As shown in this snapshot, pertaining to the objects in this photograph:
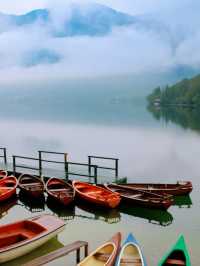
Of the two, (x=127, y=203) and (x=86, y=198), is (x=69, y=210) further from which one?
(x=127, y=203)

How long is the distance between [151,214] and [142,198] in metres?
1.12

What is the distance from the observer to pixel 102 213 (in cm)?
1805

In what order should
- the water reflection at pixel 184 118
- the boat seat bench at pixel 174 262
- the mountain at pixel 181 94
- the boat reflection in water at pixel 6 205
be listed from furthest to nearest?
the mountain at pixel 181 94 → the water reflection at pixel 184 118 → the boat reflection in water at pixel 6 205 → the boat seat bench at pixel 174 262

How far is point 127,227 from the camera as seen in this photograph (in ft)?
54.3

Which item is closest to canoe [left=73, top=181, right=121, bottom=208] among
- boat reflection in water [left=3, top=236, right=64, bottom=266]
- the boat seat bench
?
boat reflection in water [left=3, top=236, right=64, bottom=266]

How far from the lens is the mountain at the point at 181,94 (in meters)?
125

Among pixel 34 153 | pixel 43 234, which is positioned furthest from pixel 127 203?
pixel 34 153

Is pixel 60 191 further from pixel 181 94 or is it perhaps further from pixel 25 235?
pixel 181 94

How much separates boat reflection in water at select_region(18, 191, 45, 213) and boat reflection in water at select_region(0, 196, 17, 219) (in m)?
0.38

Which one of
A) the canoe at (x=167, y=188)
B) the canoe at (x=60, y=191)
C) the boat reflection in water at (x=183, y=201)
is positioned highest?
the canoe at (x=60, y=191)

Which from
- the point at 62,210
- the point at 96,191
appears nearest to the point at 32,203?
the point at 62,210

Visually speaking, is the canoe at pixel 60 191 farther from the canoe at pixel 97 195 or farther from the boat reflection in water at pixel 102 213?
the boat reflection in water at pixel 102 213

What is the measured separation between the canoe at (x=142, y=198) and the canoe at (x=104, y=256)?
6449mm

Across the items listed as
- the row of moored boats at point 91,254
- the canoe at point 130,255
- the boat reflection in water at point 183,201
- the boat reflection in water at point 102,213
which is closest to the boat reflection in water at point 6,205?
the boat reflection in water at point 102,213
